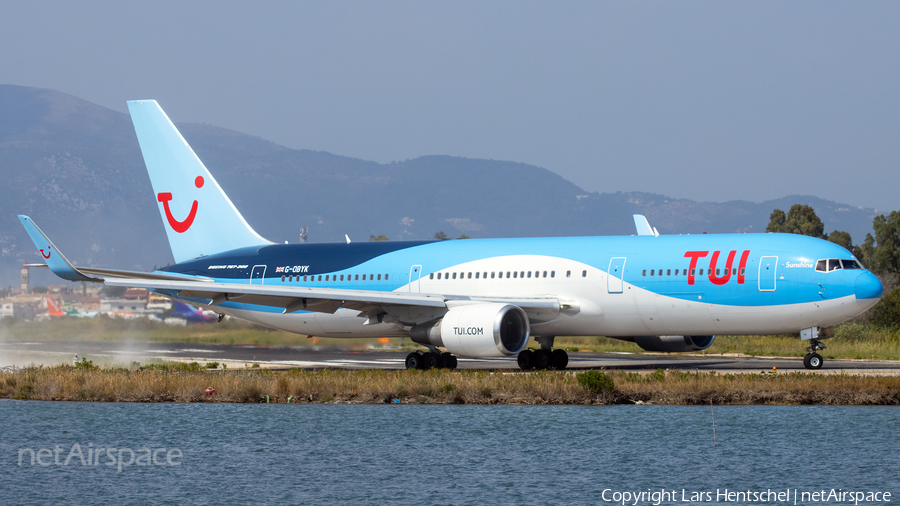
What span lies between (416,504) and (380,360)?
71.5 feet

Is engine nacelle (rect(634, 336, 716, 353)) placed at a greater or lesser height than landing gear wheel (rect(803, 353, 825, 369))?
greater

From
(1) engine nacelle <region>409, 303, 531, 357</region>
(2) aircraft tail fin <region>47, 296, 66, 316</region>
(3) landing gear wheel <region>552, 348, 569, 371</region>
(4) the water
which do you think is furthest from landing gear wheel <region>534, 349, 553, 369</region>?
(2) aircraft tail fin <region>47, 296, 66, 316</region>

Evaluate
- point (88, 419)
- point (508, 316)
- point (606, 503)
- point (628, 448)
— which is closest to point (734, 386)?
point (628, 448)

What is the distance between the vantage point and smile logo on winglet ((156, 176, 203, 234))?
3725 cm

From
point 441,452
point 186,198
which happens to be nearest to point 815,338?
point 441,452

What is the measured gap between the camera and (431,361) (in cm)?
3064

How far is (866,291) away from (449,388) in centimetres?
1101

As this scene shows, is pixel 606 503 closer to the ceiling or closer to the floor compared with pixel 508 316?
closer to the floor

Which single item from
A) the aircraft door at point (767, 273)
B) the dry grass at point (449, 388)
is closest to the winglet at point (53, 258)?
the dry grass at point (449, 388)

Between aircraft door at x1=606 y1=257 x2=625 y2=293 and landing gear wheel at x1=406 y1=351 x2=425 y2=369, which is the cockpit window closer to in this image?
aircraft door at x1=606 y1=257 x2=625 y2=293

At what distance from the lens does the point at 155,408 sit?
25.2 meters

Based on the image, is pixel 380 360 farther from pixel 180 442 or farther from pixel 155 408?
pixel 180 442

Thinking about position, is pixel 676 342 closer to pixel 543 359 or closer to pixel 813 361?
pixel 543 359

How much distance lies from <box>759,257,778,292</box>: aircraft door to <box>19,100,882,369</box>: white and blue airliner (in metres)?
0.03
